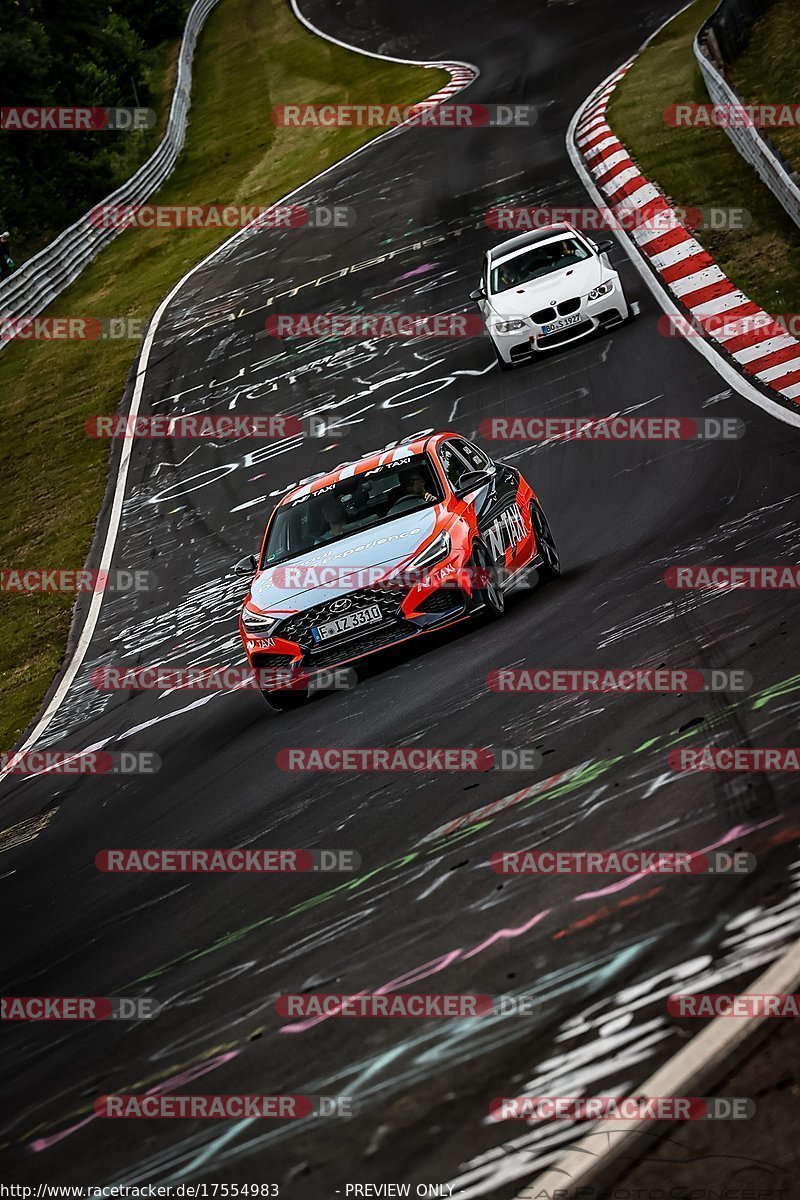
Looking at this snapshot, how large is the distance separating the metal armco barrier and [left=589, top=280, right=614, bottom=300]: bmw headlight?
93.0 inches

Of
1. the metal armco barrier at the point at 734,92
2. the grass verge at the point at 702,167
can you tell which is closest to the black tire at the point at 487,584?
the grass verge at the point at 702,167

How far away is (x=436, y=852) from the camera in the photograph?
6949mm

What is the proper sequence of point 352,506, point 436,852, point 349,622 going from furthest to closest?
point 352,506
point 349,622
point 436,852

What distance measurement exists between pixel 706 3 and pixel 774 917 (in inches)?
1438

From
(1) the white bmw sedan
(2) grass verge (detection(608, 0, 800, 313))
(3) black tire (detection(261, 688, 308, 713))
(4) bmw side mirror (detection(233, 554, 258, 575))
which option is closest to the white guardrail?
(2) grass verge (detection(608, 0, 800, 313))

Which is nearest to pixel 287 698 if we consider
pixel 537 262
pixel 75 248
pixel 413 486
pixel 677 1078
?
pixel 413 486

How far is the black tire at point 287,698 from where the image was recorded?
10836mm

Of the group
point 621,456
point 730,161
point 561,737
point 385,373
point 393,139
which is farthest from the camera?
point 393,139

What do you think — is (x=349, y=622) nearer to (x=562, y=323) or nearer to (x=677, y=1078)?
(x=677, y=1078)

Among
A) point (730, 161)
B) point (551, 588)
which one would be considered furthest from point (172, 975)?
point (730, 161)

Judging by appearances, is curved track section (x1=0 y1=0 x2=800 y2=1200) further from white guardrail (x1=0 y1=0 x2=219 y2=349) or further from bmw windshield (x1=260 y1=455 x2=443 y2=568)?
white guardrail (x1=0 y1=0 x2=219 y2=349)

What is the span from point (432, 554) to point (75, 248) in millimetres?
27564

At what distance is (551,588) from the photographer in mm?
11617

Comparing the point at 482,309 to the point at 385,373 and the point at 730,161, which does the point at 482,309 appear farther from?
the point at 730,161
